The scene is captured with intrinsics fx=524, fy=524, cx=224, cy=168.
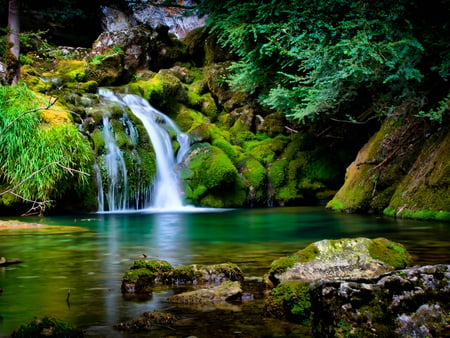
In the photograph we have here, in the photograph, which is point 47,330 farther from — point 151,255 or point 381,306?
point 151,255

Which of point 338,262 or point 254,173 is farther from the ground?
point 254,173

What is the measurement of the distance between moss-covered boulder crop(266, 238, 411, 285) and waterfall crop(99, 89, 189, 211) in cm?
1210

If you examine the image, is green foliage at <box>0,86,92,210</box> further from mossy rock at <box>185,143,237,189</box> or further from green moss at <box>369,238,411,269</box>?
green moss at <box>369,238,411,269</box>

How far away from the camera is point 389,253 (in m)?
5.06

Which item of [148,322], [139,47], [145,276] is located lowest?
[148,322]

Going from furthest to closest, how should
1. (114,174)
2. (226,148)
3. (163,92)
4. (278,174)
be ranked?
(163,92)
(226,148)
(278,174)
(114,174)

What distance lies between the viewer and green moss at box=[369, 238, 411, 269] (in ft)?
16.0

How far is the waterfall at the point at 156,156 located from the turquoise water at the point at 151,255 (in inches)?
143

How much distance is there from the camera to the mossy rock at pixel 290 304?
344cm

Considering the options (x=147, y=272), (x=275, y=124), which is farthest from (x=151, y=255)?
(x=275, y=124)

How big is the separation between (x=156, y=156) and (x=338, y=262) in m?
13.7

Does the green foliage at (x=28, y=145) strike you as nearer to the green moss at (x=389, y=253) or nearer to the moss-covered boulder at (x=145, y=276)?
the moss-covered boulder at (x=145, y=276)

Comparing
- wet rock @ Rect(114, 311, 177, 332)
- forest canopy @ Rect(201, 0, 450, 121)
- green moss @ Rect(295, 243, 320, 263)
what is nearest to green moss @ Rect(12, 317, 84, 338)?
wet rock @ Rect(114, 311, 177, 332)

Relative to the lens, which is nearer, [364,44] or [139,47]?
[364,44]
